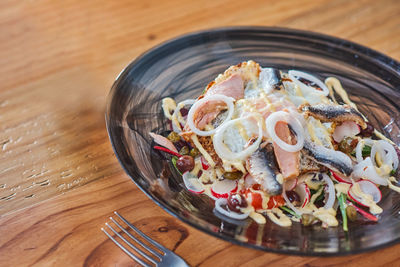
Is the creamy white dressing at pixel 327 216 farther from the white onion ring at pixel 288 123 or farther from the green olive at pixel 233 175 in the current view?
the green olive at pixel 233 175

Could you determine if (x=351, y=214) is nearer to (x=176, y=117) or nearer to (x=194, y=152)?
(x=194, y=152)

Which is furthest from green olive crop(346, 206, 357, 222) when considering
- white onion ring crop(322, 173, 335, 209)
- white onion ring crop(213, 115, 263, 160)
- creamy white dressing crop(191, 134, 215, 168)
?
creamy white dressing crop(191, 134, 215, 168)

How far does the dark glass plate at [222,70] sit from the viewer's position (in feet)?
6.73

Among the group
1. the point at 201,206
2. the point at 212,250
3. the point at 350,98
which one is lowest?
the point at 212,250

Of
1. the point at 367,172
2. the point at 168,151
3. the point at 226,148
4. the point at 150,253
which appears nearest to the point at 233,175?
the point at 226,148

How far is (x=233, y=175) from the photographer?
2469 mm

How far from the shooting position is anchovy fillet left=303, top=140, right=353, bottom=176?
7.88 ft

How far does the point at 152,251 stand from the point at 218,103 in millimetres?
1024

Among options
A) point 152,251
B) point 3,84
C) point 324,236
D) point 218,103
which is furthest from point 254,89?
point 3,84

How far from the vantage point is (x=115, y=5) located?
14.0ft

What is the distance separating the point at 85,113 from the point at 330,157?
67.9 inches

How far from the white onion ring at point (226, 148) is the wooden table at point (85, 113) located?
0.49m

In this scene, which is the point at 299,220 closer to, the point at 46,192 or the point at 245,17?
the point at 46,192

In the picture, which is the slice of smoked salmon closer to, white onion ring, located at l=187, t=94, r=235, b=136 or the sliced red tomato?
the sliced red tomato
